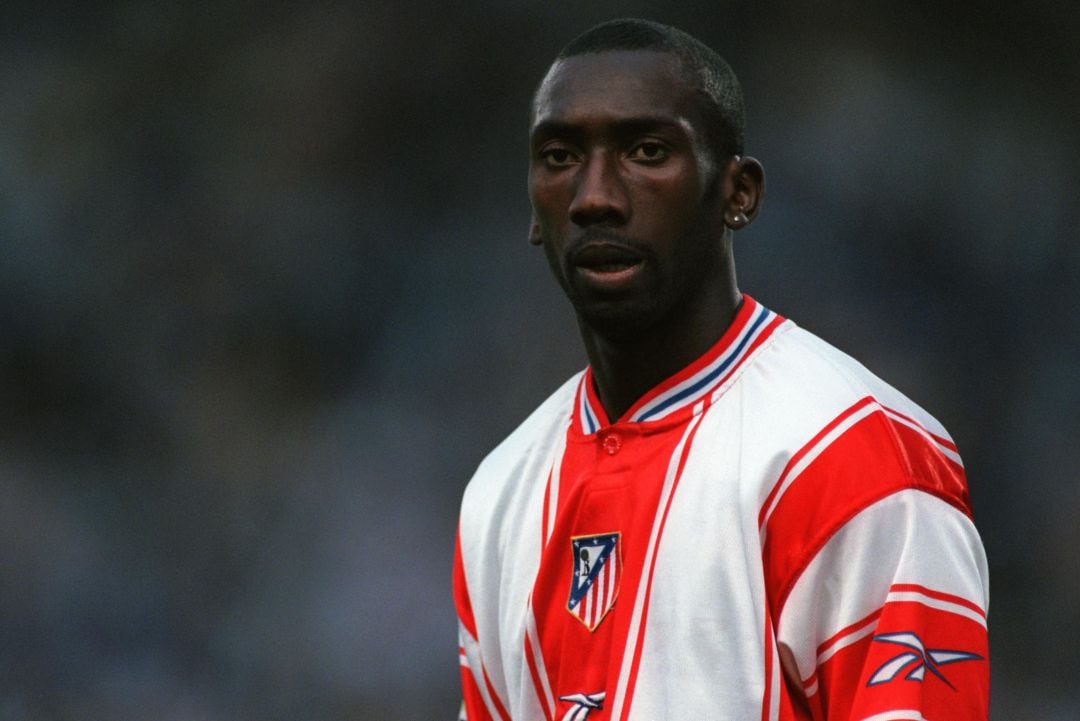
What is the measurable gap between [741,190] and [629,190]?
0.75ft

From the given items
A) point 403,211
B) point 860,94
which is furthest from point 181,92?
point 860,94

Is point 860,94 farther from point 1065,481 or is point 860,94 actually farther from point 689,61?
point 689,61

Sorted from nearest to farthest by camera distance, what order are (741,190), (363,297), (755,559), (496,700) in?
(755,559) → (741,190) → (496,700) → (363,297)

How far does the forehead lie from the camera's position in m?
2.35

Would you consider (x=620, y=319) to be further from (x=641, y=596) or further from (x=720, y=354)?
(x=641, y=596)

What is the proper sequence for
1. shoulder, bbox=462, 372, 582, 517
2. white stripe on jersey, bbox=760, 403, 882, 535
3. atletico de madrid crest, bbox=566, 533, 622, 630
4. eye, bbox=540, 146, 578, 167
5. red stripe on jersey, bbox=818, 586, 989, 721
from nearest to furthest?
1. red stripe on jersey, bbox=818, 586, 989, 721
2. white stripe on jersey, bbox=760, 403, 882, 535
3. atletico de madrid crest, bbox=566, 533, 622, 630
4. eye, bbox=540, 146, 578, 167
5. shoulder, bbox=462, 372, 582, 517

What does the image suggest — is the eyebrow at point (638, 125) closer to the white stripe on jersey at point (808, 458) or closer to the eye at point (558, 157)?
the eye at point (558, 157)

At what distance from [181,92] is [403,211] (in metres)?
0.96

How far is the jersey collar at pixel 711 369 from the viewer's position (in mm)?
2408

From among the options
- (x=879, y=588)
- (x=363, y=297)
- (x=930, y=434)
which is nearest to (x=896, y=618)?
(x=879, y=588)

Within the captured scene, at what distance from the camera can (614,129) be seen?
2.36 meters

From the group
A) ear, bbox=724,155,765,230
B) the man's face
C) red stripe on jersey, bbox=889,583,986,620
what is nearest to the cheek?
the man's face

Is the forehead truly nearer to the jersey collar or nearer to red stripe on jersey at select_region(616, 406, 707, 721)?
the jersey collar

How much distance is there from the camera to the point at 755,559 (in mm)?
2156
